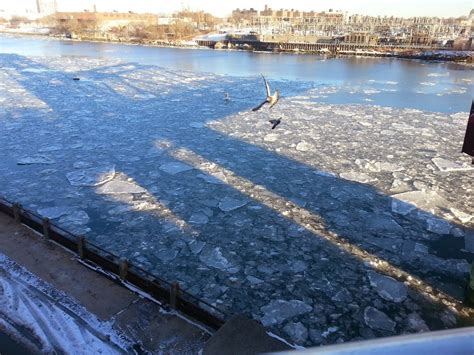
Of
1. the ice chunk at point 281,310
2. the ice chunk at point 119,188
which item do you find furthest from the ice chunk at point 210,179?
the ice chunk at point 281,310

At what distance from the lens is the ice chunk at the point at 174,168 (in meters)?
6.71

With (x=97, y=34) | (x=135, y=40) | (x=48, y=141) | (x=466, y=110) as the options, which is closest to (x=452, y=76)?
(x=466, y=110)

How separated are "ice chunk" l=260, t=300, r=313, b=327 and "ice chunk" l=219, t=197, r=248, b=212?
198 centimetres

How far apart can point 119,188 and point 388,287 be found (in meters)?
4.15

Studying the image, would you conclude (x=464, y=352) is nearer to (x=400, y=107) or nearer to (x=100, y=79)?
(x=400, y=107)

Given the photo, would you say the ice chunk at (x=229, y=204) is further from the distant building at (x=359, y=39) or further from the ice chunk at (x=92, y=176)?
the distant building at (x=359, y=39)

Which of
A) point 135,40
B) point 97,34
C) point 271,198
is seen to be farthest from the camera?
point 97,34

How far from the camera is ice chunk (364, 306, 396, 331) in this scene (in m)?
3.36

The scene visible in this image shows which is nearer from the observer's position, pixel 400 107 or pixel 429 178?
pixel 429 178

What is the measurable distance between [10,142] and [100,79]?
9.88m

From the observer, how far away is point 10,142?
789 cm

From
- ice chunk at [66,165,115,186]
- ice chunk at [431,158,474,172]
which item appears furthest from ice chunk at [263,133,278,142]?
ice chunk at [66,165,115,186]

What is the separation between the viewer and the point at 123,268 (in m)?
3.67

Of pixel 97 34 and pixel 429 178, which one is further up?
pixel 97 34
